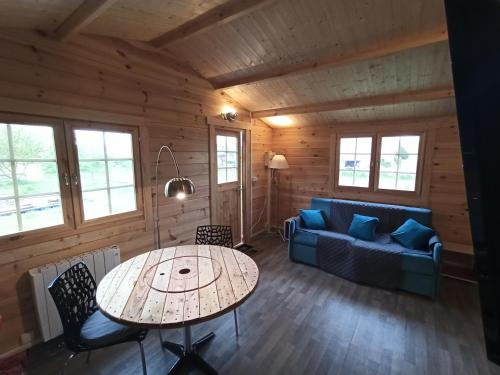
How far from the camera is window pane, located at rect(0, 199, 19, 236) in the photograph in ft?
6.05

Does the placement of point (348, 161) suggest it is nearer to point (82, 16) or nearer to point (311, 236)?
point (311, 236)

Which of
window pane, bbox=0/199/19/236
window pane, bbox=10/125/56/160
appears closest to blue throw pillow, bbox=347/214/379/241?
window pane, bbox=10/125/56/160

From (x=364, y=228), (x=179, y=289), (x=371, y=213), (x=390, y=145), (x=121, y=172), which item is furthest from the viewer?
(x=390, y=145)

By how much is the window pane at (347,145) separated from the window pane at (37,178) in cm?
380

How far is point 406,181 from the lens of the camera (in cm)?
357

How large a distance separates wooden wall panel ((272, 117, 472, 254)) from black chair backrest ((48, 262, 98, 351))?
355 cm

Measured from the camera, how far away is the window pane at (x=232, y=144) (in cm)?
384

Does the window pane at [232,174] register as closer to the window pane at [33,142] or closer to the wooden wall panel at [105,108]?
the wooden wall panel at [105,108]

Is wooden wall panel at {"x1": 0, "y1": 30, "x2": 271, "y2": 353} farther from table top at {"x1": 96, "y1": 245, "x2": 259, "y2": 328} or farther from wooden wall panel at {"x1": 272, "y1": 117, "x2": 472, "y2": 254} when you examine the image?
wooden wall panel at {"x1": 272, "y1": 117, "x2": 472, "y2": 254}

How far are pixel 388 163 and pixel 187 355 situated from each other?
3.57 meters

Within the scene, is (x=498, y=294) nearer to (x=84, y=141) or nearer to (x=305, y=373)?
(x=305, y=373)

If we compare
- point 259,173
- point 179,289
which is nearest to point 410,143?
point 259,173

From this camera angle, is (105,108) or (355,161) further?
(355,161)

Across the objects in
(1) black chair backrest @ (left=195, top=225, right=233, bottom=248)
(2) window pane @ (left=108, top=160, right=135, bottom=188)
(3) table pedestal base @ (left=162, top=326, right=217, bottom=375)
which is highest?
(2) window pane @ (left=108, top=160, right=135, bottom=188)
